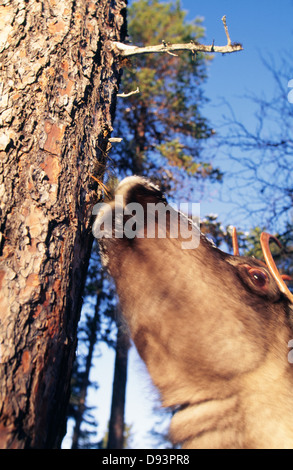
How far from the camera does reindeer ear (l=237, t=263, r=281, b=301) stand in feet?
6.79

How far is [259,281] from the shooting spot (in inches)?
82.8

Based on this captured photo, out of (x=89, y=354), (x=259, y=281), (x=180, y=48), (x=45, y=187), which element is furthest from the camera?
(x=89, y=354)

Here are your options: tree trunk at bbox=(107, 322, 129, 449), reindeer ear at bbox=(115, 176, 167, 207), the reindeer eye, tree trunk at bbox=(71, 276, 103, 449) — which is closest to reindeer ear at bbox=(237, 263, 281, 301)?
the reindeer eye

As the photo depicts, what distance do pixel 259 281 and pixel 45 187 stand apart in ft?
4.09

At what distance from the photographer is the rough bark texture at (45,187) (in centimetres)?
144

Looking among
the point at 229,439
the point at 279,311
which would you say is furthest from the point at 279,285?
Answer: the point at 229,439

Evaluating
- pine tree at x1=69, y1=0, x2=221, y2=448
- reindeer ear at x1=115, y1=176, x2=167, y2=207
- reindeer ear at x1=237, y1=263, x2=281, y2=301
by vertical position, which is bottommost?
reindeer ear at x1=237, y1=263, x2=281, y2=301

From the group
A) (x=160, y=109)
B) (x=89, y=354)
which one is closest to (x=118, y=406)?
(x=89, y=354)

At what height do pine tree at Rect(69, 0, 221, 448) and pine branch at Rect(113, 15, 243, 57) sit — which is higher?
pine tree at Rect(69, 0, 221, 448)

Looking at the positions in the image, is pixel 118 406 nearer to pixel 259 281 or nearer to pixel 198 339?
pixel 259 281

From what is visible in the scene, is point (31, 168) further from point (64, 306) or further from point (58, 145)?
point (64, 306)

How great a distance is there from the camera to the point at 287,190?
7.70m

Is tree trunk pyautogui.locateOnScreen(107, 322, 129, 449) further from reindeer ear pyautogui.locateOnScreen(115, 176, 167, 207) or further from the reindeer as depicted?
reindeer ear pyautogui.locateOnScreen(115, 176, 167, 207)

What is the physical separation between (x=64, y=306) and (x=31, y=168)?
67 centimetres
